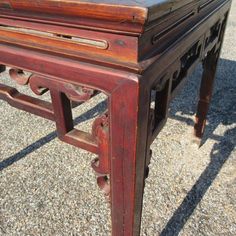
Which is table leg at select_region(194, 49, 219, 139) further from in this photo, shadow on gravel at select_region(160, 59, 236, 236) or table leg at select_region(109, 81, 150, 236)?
table leg at select_region(109, 81, 150, 236)

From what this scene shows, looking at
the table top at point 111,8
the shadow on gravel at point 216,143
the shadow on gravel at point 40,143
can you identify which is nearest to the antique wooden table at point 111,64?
the table top at point 111,8

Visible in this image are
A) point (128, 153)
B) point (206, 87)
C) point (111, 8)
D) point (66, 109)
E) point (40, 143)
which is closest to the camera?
point (111, 8)

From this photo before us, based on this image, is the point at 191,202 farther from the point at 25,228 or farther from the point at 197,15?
the point at 197,15

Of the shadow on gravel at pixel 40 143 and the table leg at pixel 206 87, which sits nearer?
the table leg at pixel 206 87

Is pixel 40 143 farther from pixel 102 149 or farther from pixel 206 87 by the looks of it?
pixel 102 149

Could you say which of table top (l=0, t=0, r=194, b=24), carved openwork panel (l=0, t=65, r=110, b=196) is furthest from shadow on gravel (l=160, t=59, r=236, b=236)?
table top (l=0, t=0, r=194, b=24)

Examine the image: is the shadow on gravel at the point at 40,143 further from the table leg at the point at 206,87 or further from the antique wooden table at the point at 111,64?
the antique wooden table at the point at 111,64

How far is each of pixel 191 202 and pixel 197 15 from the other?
836 millimetres

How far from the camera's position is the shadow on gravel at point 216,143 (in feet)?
4.00

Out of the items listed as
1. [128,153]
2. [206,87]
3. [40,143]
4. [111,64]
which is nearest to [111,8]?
[111,64]

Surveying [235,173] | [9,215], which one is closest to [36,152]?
[9,215]

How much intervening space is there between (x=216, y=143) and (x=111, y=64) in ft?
4.39

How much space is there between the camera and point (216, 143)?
167cm

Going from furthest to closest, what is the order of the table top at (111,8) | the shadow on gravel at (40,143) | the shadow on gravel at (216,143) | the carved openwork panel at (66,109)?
the shadow on gravel at (40,143)
the shadow on gravel at (216,143)
the carved openwork panel at (66,109)
the table top at (111,8)
